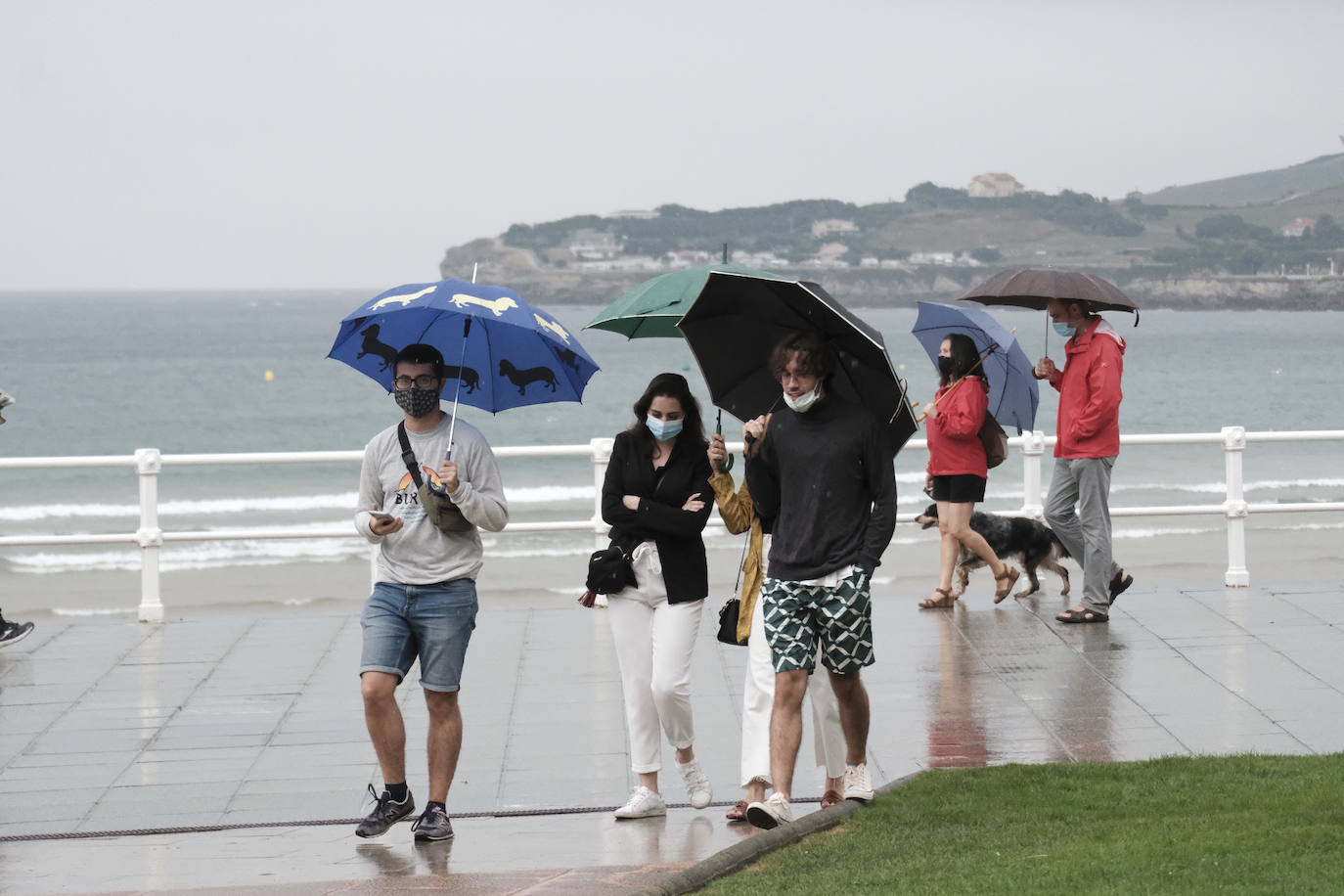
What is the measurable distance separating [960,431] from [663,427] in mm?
4285

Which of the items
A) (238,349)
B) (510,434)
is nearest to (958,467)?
(510,434)

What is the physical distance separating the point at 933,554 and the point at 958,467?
13.5 metres

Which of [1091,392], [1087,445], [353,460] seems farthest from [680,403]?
[353,460]

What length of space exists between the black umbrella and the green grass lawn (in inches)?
53.2

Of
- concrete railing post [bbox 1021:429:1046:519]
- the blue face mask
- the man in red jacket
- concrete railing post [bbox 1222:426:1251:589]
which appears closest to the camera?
the blue face mask

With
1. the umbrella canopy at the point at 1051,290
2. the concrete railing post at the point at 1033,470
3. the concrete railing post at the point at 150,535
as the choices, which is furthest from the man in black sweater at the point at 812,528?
the concrete railing post at the point at 150,535

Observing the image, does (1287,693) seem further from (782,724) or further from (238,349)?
(238,349)

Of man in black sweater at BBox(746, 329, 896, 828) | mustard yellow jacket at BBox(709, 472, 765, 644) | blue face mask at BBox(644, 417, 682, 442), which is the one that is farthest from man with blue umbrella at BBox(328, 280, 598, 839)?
man in black sweater at BBox(746, 329, 896, 828)

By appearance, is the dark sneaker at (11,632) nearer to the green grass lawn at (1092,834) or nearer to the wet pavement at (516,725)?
the wet pavement at (516,725)

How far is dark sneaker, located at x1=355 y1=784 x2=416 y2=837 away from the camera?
6.52 m

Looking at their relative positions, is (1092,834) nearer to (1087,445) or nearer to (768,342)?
(768,342)

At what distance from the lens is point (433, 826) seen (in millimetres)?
6500

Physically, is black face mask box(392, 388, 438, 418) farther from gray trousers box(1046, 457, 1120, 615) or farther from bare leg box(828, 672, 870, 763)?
gray trousers box(1046, 457, 1120, 615)

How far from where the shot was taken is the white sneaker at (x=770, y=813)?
6.30 m
